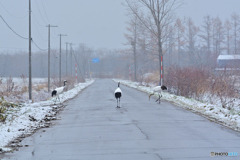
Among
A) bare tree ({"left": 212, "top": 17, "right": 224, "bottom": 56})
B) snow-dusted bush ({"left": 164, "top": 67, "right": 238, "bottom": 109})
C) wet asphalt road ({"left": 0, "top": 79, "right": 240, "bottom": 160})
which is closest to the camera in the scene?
wet asphalt road ({"left": 0, "top": 79, "right": 240, "bottom": 160})

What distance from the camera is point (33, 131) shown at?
11242mm

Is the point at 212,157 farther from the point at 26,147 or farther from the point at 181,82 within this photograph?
the point at 181,82

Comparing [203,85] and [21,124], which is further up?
[203,85]

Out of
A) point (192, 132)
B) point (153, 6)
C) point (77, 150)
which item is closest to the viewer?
point (77, 150)

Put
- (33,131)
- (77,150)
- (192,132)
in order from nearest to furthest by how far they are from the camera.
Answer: (77,150) → (192,132) → (33,131)

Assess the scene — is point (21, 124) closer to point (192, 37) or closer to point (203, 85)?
point (203, 85)

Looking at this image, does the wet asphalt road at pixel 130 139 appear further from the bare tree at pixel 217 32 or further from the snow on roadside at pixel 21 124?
the bare tree at pixel 217 32

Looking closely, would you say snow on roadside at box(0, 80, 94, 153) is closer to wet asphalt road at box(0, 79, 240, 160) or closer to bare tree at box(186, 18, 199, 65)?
wet asphalt road at box(0, 79, 240, 160)

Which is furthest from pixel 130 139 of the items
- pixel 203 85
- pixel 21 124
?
pixel 203 85

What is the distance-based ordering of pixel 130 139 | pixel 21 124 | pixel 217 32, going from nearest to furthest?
pixel 130 139 → pixel 21 124 → pixel 217 32

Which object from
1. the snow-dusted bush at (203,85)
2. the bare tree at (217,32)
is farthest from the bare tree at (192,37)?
the snow-dusted bush at (203,85)

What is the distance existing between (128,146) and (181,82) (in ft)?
59.4

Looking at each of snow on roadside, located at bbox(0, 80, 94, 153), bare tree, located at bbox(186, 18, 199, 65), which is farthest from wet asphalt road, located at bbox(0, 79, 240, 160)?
bare tree, located at bbox(186, 18, 199, 65)

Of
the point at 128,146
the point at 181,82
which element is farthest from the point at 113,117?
the point at 181,82
